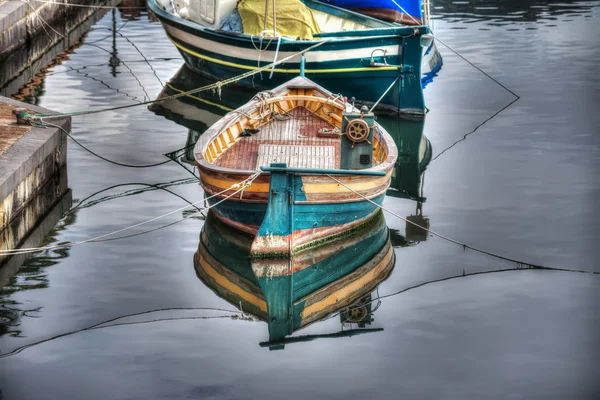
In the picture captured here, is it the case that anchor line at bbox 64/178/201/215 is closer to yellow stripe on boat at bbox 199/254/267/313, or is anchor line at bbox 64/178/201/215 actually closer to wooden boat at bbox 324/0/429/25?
yellow stripe on boat at bbox 199/254/267/313

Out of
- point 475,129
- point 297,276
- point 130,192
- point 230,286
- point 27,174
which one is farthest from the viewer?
point 475,129

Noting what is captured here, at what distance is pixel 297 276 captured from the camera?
36.0 ft

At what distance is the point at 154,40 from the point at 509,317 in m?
18.8

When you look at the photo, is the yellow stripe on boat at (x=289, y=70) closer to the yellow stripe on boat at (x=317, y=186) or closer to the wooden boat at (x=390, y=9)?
the wooden boat at (x=390, y=9)

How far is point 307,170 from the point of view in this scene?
10.6 metres

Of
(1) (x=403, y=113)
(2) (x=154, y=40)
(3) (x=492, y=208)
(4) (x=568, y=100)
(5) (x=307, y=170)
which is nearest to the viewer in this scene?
(5) (x=307, y=170)

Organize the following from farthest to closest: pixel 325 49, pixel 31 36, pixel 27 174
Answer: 1. pixel 31 36
2. pixel 325 49
3. pixel 27 174

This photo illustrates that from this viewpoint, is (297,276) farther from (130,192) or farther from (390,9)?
(390,9)

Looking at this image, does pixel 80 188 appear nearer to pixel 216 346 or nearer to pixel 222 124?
pixel 222 124

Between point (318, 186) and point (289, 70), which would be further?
point (289, 70)

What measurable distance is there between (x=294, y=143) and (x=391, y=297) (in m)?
4.02

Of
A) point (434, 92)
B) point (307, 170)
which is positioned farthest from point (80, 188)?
point (434, 92)

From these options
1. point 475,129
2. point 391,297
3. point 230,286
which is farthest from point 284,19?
point 391,297

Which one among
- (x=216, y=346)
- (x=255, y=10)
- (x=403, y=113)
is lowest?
(x=216, y=346)
